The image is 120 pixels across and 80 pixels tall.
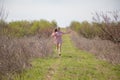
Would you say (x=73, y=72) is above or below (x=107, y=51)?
below

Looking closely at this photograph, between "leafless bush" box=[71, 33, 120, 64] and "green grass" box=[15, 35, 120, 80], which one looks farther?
"leafless bush" box=[71, 33, 120, 64]

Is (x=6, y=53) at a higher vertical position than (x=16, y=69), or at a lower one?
higher

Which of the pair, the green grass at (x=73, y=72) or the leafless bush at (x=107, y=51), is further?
the leafless bush at (x=107, y=51)

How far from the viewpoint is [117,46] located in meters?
15.1

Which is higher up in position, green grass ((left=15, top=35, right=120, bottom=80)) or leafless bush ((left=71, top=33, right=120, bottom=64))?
leafless bush ((left=71, top=33, right=120, bottom=64))

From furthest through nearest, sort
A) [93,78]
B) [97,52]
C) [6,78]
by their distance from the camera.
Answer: [97,52] < [93,78] < [6,78]

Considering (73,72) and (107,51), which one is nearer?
(73,72)

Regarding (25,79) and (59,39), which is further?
(59,39)

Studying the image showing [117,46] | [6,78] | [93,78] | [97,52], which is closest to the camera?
[6,78]

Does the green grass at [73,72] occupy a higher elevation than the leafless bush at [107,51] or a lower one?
lower

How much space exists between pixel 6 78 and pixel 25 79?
2.50 ft

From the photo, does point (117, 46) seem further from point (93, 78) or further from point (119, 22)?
point (93, 78)

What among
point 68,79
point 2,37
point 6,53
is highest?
point 2,37

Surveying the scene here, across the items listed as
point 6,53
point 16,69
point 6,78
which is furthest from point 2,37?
point 6,78
